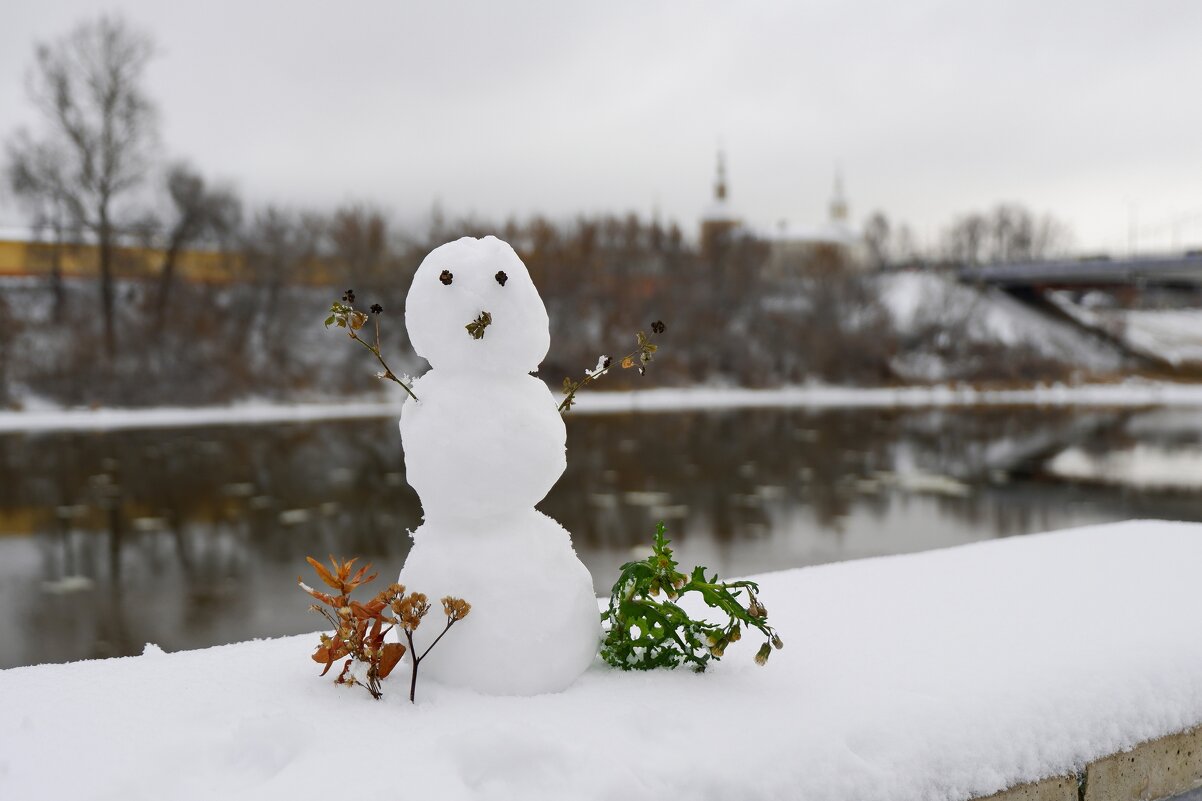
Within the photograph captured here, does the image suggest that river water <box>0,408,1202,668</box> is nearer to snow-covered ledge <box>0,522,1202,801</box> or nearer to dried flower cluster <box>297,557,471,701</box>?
snow-covered ledge <box>0,522,1202,801</box>

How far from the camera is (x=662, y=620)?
128 inches

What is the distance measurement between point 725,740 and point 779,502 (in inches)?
343

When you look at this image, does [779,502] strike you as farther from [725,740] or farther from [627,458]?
[725,740]

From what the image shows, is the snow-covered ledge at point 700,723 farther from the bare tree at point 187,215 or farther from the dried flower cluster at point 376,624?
the bare tree at point 187,215

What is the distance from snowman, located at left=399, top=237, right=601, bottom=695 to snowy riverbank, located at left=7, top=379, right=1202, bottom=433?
2114cm

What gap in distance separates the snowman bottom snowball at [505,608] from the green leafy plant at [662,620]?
15 cm

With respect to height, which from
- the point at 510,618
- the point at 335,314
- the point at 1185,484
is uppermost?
the point at 335,314

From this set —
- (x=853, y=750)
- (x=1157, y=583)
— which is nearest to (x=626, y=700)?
(x=853, y=750)

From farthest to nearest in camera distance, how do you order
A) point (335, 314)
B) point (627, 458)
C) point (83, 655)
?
point (627, 458) < point (83, 655) < point (335, 314)

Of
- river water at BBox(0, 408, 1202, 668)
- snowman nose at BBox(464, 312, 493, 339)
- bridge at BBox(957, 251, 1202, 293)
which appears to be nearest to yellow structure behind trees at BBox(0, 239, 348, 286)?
river water at BBox(0, 408, 1202, 668)

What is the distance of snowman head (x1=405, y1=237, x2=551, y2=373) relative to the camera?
3.20m

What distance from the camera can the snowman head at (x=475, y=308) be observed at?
3.20 metres

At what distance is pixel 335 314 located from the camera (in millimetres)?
3217

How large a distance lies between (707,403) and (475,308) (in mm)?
26412
